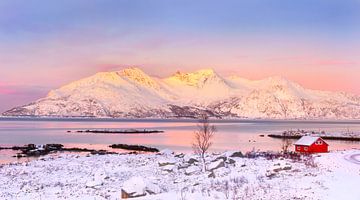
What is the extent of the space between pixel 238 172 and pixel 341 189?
36.9 ft

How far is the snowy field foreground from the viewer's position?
24.0 metres

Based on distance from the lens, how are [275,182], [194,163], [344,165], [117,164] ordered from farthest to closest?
1. [117,164]
2. [194,163]
3. [344,165]
4. [275,182]

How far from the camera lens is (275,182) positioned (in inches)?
1074

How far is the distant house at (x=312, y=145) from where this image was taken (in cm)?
5762

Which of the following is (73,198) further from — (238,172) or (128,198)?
(238,172)

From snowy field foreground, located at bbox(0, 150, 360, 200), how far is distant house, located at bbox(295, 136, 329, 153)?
14.2 m

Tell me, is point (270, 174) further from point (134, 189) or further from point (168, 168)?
point (168, 168)

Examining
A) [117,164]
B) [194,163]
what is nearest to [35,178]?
[117,164]

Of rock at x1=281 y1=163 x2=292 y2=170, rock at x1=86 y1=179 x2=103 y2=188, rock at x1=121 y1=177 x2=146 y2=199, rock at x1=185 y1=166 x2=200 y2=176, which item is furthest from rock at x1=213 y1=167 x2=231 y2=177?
rock at x1=121 y1=177 x2=146 y2=199

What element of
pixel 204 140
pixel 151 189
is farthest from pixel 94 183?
pixel 204 140

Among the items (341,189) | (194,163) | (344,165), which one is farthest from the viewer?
(194,163)

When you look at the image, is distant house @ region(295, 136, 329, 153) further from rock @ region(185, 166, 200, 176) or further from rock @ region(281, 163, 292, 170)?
rock @ region(281, 163, 292, 170)

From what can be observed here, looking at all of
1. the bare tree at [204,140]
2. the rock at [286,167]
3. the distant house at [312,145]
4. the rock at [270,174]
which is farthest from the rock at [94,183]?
the distant house at [312,145]

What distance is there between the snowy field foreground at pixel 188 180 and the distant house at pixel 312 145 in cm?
1417
